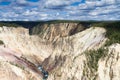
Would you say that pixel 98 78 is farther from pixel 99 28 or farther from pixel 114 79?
pixel 99 28

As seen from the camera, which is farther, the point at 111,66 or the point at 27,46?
the point at 27,46

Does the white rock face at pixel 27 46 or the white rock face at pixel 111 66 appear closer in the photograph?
the white rock face at pixel 111 66

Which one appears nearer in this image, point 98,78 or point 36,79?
point 98,78

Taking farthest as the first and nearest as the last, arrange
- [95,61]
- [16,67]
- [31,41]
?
[31,41] → [16,67] → [95,61]

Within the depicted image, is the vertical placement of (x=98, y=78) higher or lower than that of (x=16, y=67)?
higher

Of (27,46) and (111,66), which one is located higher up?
(111,66)

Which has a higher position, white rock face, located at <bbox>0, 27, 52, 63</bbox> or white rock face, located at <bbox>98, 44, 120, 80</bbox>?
white rock face, located at <bbox>98, 44, 120, 80</bbox>

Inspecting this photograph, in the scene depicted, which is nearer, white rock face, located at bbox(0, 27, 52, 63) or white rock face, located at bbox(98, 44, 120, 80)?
white rock face, located at bbox(98, 44, 120, 80)

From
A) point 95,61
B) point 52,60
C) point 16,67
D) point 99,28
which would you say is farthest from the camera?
point 52,60

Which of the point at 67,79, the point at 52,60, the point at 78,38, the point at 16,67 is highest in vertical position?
Result: the point at 67,79

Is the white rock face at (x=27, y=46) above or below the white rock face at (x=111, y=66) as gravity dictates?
below

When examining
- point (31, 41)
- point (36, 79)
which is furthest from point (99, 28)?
point (31, 41)
